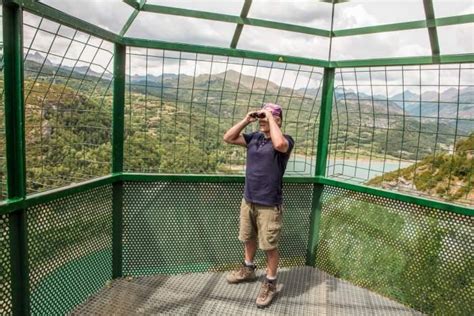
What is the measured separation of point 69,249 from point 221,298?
1.44 m

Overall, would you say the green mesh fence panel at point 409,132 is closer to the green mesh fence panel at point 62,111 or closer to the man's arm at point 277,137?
the man's arm at point 277,137

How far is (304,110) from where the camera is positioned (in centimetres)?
412

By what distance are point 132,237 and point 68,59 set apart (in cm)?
182

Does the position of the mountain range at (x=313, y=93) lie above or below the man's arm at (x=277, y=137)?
above

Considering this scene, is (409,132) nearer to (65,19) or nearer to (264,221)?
(264,221)

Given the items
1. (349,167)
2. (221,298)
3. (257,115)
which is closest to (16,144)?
(257,115)

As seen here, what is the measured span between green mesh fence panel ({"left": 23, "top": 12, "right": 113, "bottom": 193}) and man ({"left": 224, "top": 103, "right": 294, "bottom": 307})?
1.19 meters

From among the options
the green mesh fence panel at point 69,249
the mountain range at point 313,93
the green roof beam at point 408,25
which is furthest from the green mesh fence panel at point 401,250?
the green mesh fence panel at point 69,249

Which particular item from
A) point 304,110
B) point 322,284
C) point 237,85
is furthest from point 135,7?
point 322,284

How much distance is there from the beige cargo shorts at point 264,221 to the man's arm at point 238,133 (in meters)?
0.58

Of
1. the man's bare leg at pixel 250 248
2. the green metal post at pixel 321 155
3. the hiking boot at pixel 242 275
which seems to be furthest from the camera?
the green metal post at pixel 321 155

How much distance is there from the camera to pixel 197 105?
12.5ft

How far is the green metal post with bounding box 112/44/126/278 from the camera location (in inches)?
137

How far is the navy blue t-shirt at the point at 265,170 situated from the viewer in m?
3.31
